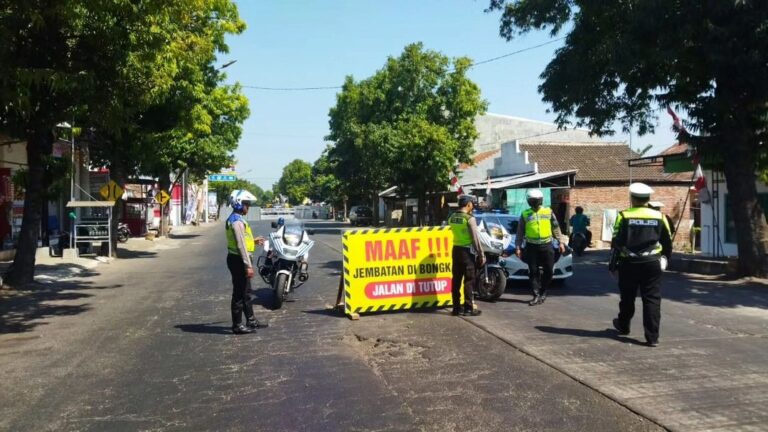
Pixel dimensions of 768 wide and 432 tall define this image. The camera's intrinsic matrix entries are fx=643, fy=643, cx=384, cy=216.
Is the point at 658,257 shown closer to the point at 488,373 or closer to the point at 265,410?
the point at 488,373

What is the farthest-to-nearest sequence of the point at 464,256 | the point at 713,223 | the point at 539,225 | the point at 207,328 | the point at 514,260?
the point at 713,223 → the point at 514,260 → the point at 539,225 → the point at 464,256 → the point at 207,328

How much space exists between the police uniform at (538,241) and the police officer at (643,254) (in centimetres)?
238

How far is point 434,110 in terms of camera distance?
37.1 meters

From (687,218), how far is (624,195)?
121 inches

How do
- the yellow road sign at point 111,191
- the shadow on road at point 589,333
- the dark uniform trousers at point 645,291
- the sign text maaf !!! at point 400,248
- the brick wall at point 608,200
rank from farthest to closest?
the brick wall at point 608,200 < the yellow road sign at point 111,191 < the sign text maaf !!! at point 400,248 < the shadow on road at point 589,333 < the dark uniform trousers at point 645,291

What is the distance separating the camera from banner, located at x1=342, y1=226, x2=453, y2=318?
9.39 m

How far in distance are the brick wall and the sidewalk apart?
17.5 m

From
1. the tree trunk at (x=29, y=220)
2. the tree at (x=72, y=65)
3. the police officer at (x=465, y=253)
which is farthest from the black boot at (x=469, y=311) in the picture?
the tree trunk at (x=29, y=220)

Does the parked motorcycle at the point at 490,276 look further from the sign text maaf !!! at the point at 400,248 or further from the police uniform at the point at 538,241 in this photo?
the sign text maaf !!! at the point at 400,248

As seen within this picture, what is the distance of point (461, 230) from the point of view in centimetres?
910

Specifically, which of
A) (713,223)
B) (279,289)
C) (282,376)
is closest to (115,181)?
(279,289)

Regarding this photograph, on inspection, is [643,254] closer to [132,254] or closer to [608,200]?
[132,254]

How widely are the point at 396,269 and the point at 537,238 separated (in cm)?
231

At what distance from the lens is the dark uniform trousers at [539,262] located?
10117 millimetres
